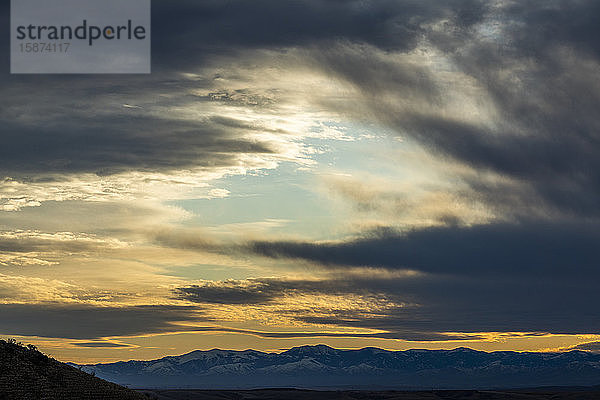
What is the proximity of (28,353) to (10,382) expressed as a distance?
9146 millimetres

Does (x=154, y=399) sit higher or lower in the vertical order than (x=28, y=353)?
lower

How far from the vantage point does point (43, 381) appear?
91.5m

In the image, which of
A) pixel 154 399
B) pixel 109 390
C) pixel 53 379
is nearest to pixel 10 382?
pixel 53 379

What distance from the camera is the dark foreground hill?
3479 inches

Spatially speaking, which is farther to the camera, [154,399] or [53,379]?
[154,399]

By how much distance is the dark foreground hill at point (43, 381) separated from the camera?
88.4 meters

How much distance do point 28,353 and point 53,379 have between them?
707 centimetres

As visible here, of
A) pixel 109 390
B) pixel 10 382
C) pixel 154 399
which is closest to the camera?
pixel 10 382

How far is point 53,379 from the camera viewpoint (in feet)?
306

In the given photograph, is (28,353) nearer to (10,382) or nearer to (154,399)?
(10,382)

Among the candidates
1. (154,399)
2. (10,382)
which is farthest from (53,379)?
(154,399)

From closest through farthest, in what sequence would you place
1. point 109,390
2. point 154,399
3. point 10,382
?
1. point 10,382
2. point 109,390
3. point 154,399

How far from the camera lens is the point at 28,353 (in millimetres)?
98000

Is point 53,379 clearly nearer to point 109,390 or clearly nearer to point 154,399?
point 109,390
